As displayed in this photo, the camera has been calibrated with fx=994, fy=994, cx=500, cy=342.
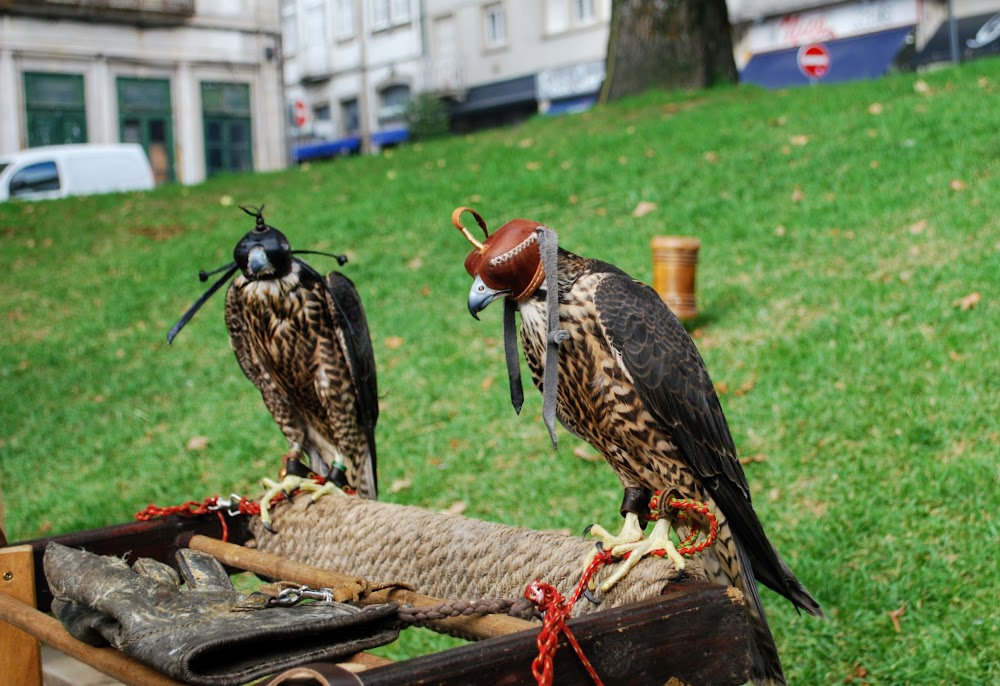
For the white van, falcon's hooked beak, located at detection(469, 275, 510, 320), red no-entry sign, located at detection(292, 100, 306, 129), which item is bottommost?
falcon's hooked beak, located at detection(469, 275, 510, 320)

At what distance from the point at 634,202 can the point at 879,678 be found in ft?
15.2

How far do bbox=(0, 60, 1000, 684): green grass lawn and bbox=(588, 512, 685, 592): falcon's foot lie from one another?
4.52ft

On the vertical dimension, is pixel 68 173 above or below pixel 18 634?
above

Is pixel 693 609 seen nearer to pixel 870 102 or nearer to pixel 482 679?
pixel 482 679

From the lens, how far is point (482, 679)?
133 cm

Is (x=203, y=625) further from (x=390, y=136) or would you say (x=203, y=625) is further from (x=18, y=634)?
(x=390, y=136)

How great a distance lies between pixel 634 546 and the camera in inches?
68.7

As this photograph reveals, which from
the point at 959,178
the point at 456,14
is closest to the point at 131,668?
the point at 959,178

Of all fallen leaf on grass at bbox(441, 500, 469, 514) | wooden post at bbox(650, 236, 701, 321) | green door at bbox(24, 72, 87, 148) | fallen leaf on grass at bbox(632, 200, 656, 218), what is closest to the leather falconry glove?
fallen leaf on grass at bbox(441, 500, 469, 514)

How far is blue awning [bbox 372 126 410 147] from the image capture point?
29.1 meters

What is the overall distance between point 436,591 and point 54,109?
75.7ft

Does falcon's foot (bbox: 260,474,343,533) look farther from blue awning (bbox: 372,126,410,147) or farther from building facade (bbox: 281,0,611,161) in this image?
blue awning (bbox: 372,126,410,147)

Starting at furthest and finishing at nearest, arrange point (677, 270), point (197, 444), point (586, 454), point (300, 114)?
1. point (300, 114)
2. point (197, 444)
3. point (677, 270)
4. point (586, 454)

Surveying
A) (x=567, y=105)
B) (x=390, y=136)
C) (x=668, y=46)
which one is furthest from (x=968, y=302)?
(x=390, y=136)
